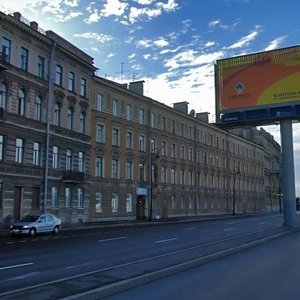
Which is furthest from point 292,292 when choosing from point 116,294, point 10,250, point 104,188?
point 104,188

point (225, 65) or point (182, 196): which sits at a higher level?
point (225, 65)

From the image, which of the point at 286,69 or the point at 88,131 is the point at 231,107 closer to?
the point at 286,69

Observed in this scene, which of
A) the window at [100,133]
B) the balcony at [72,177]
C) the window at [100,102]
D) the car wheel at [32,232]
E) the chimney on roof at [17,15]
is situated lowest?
the car wheel at [32,232]

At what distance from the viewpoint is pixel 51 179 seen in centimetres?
4075

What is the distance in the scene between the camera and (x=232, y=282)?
10.8 metres

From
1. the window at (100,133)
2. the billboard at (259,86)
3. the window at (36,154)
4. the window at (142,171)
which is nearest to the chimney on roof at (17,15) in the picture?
the window at (36,154)

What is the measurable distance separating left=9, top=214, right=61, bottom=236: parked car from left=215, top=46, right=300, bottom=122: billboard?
590 inches

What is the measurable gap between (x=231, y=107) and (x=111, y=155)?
60.3 ft

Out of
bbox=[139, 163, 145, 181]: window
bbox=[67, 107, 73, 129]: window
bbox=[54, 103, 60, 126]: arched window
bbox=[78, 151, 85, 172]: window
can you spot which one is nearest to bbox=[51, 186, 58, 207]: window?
bbox=[78, 151, 85, 172]: window

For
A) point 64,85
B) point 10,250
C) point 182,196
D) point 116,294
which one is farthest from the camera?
point 182,196

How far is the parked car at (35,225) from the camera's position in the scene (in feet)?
93.1

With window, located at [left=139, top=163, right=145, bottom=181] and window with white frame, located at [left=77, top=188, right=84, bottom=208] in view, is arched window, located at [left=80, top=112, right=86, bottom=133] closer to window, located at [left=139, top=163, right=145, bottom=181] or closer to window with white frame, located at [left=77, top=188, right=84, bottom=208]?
window with white frame, located at [left=77, top=188, right=84, bottom=208]

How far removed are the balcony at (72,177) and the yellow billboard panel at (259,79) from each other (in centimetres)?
1461

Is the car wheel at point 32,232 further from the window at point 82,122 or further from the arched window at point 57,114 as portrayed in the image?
the window at point 82,122
